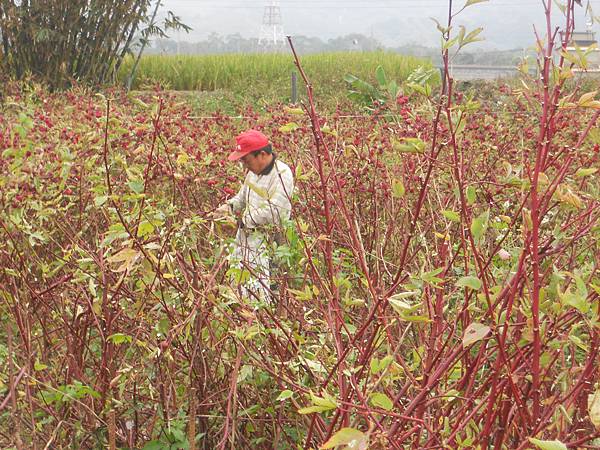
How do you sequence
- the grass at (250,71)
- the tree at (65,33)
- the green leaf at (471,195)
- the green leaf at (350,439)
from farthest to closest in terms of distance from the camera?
the grass at (250,71) < the tree at (65,33) < the green leaf at (471,195) < the green leaf at (350,439)

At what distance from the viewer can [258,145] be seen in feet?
14.2

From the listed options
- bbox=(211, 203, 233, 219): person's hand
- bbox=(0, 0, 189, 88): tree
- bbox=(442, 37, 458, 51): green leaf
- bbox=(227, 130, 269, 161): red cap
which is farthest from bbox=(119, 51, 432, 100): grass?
bbox=(442, 37, 458, 51): green leaf

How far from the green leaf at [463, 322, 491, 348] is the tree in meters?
12.9

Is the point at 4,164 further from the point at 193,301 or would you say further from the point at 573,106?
the point at 573,106

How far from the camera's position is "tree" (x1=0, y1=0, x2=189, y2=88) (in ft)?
44.5

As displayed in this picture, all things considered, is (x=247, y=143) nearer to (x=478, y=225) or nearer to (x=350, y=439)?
(x=478, y=225)

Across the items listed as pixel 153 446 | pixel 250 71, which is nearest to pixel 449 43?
pixel 153 446

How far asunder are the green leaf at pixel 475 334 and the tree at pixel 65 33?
42.3ft

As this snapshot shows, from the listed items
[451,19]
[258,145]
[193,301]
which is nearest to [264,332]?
[193,301]

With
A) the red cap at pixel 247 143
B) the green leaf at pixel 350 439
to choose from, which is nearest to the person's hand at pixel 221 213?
the green leaf at pixel 350 439

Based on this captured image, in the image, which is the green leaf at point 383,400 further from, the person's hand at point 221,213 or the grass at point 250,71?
the grass at point 250,71

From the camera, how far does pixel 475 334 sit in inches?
50.4

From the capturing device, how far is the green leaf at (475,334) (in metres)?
1.27

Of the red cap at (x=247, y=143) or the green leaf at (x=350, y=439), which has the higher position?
the red cap at (x=247, y=143)
